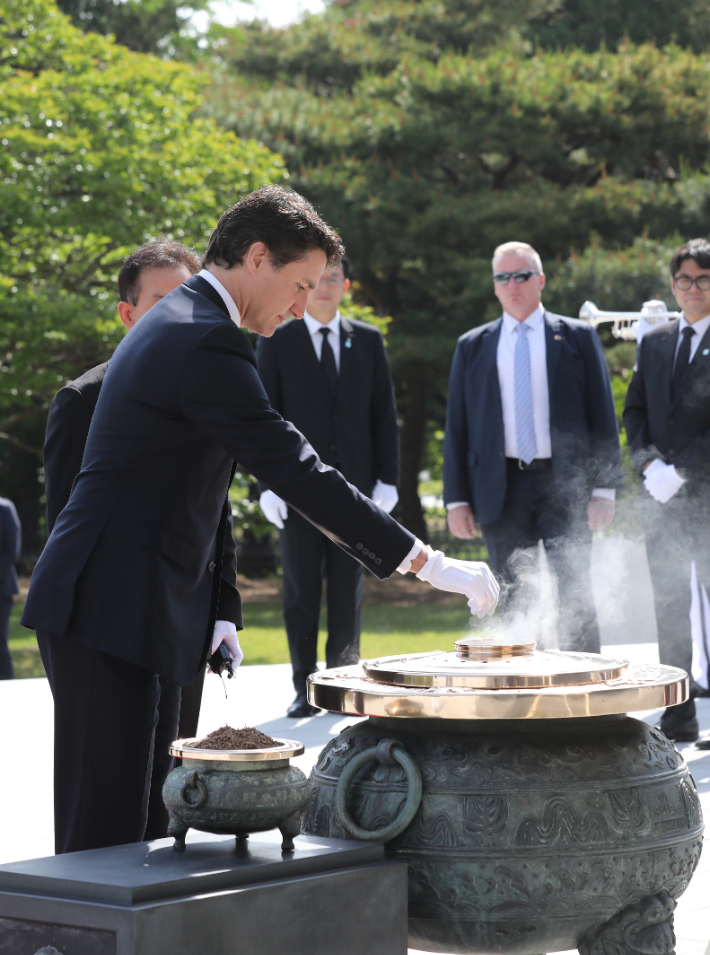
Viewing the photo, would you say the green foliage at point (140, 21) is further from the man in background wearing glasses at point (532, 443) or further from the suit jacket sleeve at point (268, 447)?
the suit jacket sleeve at point (268, 447)

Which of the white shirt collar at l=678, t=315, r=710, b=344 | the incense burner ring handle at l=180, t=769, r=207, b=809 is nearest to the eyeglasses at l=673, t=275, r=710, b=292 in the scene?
the white shirt collar at l=678, t=315, r=710, b=344

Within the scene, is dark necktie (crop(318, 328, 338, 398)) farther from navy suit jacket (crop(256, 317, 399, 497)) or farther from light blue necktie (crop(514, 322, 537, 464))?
light blue necktie (crop(514, 322, 537, 464))

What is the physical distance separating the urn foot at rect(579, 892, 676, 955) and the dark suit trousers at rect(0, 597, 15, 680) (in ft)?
23.9

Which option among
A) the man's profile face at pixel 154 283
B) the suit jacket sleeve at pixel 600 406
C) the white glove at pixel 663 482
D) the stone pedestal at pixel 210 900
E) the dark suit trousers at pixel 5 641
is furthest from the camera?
the dark suit trousers at pixel 5 641

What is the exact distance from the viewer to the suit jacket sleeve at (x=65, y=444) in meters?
3.26

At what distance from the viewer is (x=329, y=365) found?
254 inches

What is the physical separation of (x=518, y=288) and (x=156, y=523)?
3400 millimetres

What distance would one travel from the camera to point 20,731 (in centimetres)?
647

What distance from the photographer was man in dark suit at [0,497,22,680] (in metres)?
9.35

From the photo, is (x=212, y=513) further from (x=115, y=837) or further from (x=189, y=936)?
(x=189, y=936)

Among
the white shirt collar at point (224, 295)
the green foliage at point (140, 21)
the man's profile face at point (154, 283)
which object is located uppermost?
the green foliage at point (140, 21)

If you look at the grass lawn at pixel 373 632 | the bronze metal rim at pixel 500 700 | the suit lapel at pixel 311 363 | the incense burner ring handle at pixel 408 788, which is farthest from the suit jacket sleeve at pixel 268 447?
the grass lawn at pixel 373 632

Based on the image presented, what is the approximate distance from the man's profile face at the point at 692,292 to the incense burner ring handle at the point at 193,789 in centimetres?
393

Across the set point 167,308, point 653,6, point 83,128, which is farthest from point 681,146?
point 167,308
